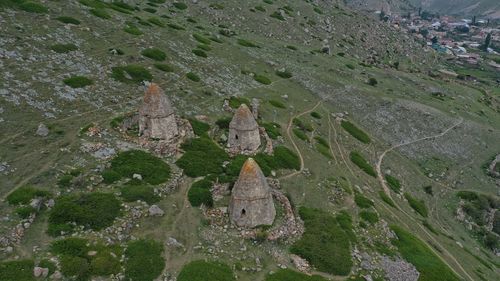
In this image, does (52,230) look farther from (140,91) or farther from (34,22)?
(34,22)

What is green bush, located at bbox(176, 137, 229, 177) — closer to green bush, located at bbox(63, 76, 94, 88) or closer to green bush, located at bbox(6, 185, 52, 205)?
green bush, located at bbox(6, 185, 52, 205)

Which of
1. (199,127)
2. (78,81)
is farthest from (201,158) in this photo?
(78,81)

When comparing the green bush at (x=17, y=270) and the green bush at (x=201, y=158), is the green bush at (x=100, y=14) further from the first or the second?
the green bush at (x=17, y=270)

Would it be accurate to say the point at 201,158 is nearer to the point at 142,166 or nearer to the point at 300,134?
the point at 142,166

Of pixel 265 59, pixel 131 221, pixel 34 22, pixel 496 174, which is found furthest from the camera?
pixel 265 59

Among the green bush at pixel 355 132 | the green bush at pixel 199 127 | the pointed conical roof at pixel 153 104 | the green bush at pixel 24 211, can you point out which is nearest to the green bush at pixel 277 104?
the green bush at pixel 355 132

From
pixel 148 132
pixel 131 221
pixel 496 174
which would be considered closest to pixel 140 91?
pixel 148 132
